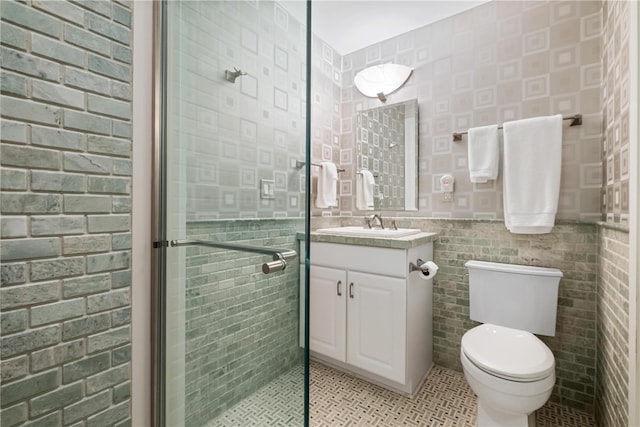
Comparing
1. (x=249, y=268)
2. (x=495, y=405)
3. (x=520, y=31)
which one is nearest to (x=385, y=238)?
(x=495, y=405)

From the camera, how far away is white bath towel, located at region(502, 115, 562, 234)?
159 centimetres

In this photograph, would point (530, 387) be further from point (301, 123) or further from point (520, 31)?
point (520, 31)

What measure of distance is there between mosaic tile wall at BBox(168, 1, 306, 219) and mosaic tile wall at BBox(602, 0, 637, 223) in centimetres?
127

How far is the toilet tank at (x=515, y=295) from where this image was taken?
1560 mm

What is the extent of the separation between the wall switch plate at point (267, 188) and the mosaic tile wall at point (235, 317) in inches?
3.0

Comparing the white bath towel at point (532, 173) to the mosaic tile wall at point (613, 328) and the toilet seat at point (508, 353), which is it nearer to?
the mosaic tile wall at point (613, 328)

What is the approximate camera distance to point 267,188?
0.87 metres

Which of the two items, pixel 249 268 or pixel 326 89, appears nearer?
pixel 249 268

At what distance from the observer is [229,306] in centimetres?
92

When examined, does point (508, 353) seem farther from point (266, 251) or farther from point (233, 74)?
point (233, 74)

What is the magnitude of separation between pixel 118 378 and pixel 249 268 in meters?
0.54

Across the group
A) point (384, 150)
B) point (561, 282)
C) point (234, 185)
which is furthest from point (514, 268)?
point (234, 185)

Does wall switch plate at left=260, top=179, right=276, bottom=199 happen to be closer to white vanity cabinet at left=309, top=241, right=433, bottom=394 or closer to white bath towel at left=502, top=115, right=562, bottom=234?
white vanity cabinet at left=309, top=241, right=433, bottom=394

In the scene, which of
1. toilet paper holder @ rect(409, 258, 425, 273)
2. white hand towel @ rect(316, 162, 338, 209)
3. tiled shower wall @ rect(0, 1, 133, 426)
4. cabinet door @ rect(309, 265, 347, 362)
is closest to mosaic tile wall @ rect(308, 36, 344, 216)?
white hand towel @ rect(316, 162, 338, 209)
